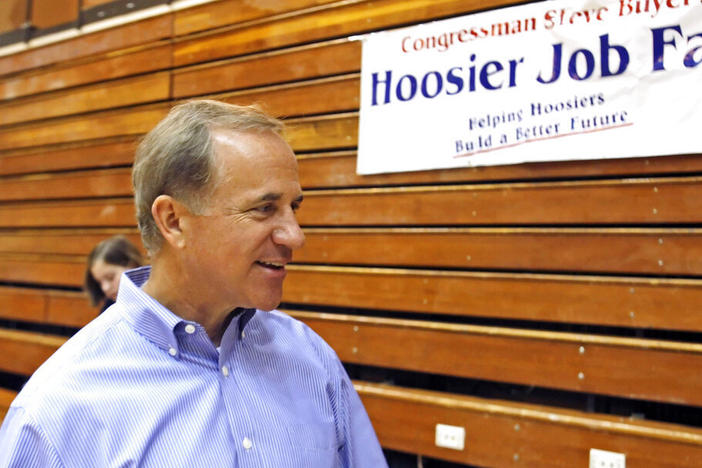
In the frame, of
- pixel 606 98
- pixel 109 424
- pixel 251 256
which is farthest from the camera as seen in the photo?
pixel 606 98

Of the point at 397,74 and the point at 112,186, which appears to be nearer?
the point at 397,74

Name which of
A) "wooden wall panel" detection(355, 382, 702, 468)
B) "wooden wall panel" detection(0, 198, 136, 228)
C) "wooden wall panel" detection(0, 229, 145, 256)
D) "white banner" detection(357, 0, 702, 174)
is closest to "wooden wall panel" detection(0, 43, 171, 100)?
"wooden wall panel" detection(0, 198, 136, 228)

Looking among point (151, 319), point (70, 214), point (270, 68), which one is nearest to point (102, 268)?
point (270, 68)

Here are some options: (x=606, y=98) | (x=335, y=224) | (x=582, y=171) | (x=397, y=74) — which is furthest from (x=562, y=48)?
(x=335, y=224)

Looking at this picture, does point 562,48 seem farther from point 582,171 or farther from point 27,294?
point 27,294

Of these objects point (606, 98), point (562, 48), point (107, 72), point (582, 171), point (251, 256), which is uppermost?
point (107, 72)

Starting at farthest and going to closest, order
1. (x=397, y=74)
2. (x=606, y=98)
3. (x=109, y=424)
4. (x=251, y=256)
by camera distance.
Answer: (x=397, y=74), (x=606, y=98), (x=251, y=256), (x=109, y=424)

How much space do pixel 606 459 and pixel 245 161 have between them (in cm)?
197

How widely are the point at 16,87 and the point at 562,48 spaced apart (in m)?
4.21

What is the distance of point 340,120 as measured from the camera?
3248 mm

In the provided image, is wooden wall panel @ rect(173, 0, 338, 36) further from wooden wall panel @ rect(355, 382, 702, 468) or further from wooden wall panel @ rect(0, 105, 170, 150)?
wooden wall panel @ rect(355, 382, 702, 468)

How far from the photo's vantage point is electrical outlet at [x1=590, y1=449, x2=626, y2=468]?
7.73 ft

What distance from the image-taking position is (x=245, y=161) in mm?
1112

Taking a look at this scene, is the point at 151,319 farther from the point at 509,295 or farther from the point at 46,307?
the point at 46,307
